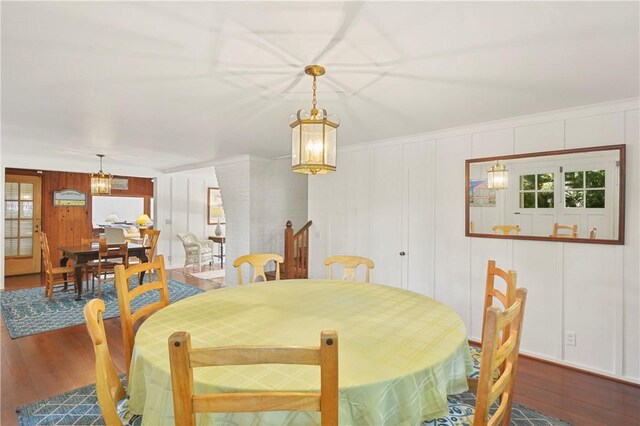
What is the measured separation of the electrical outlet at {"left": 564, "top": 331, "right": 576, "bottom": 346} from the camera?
2.87 metres

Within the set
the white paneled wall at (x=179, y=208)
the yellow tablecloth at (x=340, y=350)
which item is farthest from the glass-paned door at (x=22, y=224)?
the yellow tablecloth at (x=340, y=350)

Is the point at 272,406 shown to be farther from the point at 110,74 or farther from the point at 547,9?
the point at 110,74

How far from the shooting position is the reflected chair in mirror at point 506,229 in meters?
3.17

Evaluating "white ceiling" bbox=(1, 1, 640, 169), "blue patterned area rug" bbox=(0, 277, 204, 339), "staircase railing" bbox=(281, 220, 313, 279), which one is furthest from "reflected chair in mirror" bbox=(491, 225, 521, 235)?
"blue patterned area rug" bbox=(0, 277, 204, 339)

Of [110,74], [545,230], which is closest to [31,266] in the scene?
[110,74]

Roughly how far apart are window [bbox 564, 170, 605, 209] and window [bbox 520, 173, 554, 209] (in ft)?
0.39

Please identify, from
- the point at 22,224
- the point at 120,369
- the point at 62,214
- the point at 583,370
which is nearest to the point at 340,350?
the point at 120,369

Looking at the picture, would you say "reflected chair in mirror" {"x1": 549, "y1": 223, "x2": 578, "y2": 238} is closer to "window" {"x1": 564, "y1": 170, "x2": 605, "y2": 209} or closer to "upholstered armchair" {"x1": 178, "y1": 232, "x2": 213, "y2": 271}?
"window" {"x1": 564, "y1": 170, "x2": 605, "y2": 209}

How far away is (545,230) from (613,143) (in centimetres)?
85

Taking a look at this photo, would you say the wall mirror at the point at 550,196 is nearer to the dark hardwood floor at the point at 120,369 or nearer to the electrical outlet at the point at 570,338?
the electrical outlet at the point at 570,338

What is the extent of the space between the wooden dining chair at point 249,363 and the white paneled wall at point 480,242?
2.96 meters

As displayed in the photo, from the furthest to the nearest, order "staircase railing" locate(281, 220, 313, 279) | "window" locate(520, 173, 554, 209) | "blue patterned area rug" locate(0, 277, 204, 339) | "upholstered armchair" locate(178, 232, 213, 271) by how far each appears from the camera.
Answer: "upholstered armchair" locate(178, 232, 213, 271) → "staircase railing" locate(281, 220, 313, 279) → "blue patterned area rug" locate(0, 277, 204, 339) → "window" locate(520, 173, 554, 209)

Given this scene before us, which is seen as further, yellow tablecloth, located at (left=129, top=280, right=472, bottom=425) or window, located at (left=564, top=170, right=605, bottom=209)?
window, located at (left=564, top=170, right=605, bottom=209)

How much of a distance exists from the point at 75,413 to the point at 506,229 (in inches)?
148
